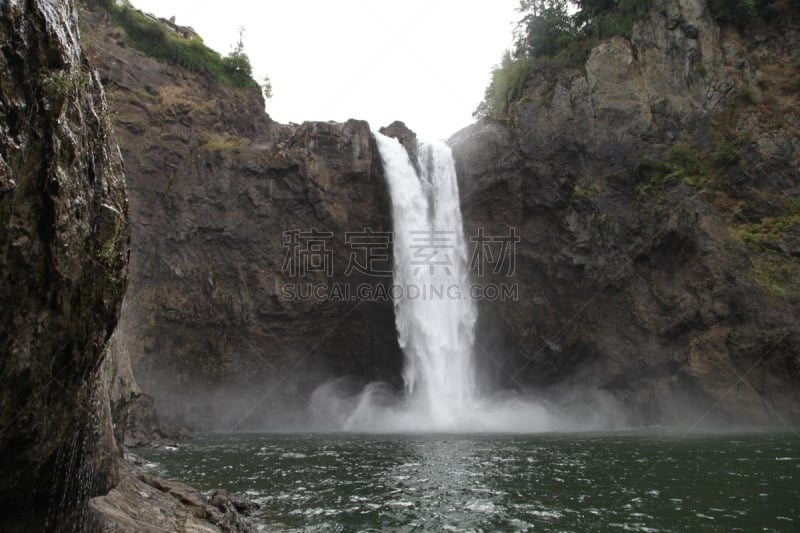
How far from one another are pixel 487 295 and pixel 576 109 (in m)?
12.2

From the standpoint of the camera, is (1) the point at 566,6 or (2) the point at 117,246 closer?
(2) the point at 117,246

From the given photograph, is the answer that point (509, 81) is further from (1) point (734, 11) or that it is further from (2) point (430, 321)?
(2) point (430, 321)

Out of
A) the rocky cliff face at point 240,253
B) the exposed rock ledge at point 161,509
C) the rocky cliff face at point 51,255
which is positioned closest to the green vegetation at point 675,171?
the rocky cliff face at point 240,253

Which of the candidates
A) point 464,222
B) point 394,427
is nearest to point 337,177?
point 464,222

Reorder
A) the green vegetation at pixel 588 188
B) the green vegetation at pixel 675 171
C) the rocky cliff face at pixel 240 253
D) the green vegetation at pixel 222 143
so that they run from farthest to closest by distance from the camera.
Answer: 1. the green vegetation at pixel 222 143
2. the green vegetation at pixel 588 188
3. the rocky cliff face at pixel 240 253
4. the green vegetation at pixel 675 171

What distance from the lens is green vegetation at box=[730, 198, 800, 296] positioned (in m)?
25.6

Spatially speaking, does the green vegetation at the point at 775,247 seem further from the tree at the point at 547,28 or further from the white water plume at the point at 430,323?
the tree at the point at 547,28

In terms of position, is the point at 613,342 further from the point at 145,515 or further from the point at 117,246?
the point at 117,246

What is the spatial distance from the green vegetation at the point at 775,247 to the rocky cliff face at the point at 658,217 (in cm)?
7

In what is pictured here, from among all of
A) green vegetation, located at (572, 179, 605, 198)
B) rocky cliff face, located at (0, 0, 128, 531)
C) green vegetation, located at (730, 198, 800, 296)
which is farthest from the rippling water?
green vegetation, located at (572, 179, 605, 198)

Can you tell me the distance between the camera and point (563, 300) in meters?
30.8

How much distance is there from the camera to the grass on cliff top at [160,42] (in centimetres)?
3566

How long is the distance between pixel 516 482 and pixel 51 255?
10.8 m

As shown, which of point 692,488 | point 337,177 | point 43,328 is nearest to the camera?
point 43,328
